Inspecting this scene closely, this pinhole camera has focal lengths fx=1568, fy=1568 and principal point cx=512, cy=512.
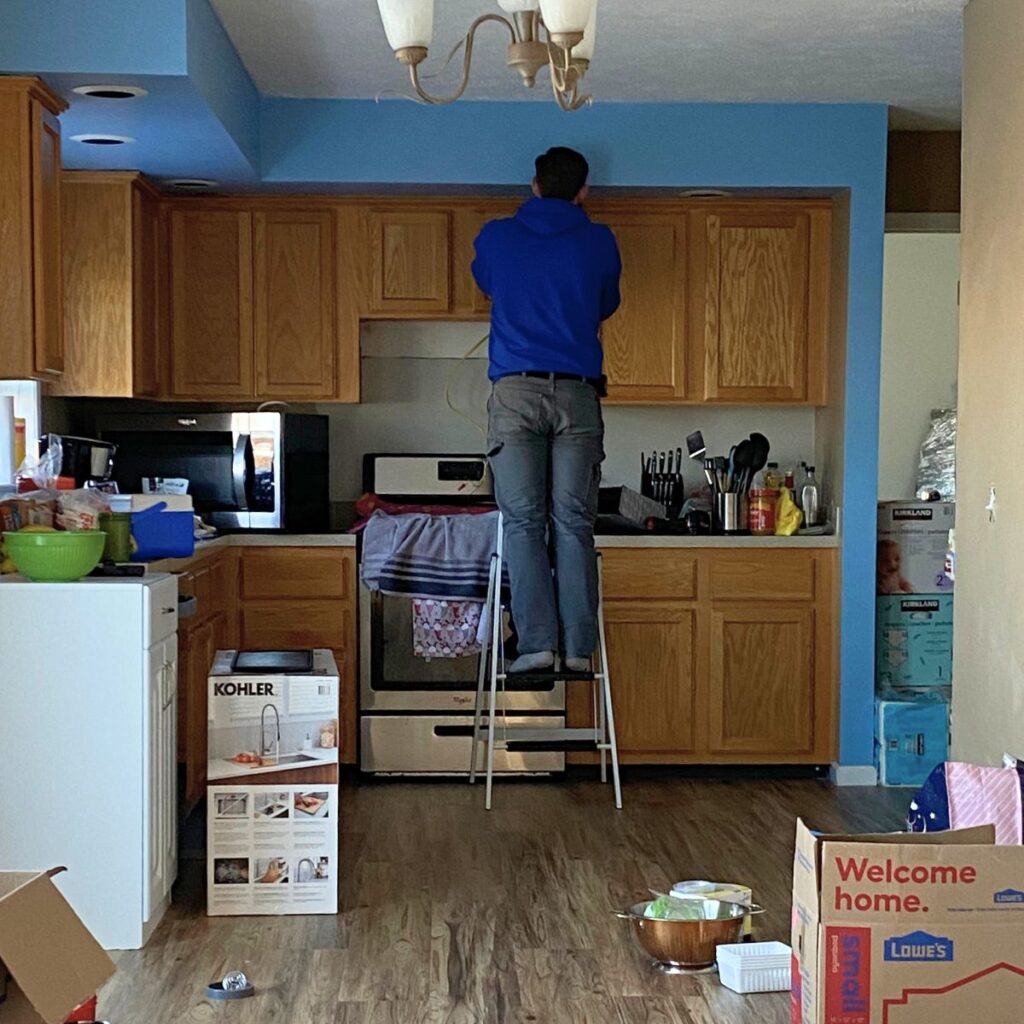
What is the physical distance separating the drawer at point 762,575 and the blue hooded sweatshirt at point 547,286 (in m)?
0.94

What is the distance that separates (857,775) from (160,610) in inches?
110

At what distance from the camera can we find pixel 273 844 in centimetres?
382

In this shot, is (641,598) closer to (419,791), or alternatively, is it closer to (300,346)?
(419,791)

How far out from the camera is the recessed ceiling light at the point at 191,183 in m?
5.30

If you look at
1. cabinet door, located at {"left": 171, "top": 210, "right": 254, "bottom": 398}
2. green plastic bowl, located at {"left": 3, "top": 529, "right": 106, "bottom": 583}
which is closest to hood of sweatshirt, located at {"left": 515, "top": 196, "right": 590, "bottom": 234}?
cabinet door, located at {"left": 171, "top": 210, "right": 254, "bottom": 398}

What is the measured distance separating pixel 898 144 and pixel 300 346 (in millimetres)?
2294

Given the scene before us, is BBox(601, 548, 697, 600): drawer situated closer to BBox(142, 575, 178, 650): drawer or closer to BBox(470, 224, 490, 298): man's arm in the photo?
BBox(470, 224, 490, 298): man's arm

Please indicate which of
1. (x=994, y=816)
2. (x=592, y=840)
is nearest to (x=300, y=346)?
(x=592, y=840)

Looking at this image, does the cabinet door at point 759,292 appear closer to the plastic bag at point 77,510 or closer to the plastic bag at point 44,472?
the plastic bag at point 44,472

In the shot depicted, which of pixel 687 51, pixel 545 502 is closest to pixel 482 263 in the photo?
pixel 545 502

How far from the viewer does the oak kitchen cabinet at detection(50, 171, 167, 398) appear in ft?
16.8

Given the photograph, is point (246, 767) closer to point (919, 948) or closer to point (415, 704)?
point (415, 704)

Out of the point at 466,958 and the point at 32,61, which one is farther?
the point at 32,61

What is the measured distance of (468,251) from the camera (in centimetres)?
561
